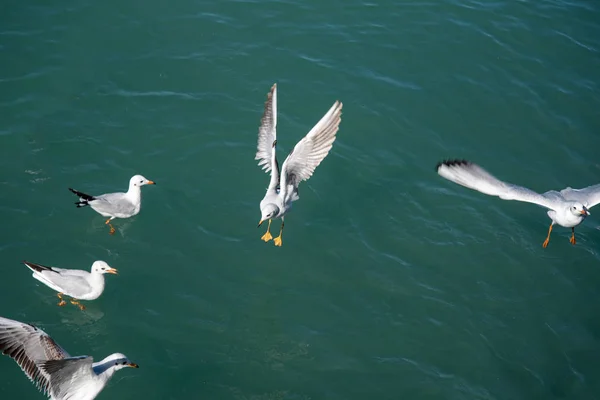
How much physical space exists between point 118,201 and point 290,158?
3.69 meters

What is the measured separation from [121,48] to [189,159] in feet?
14.4

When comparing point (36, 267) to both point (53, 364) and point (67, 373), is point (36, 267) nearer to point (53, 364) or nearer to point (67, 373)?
point (67, 373)

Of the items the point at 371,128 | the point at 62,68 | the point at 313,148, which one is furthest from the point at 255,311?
the point at 62,68

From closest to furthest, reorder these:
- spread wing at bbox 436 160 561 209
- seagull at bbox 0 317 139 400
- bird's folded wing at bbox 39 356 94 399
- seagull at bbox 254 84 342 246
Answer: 1. bird's folded wing at bbox 39 356 94 399
2. seagull at bbox 0 317 139 400
3. spread wing at bbox 436 160 561 209
4. seagull at bbox 254 84 342 246

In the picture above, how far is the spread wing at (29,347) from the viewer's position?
34.9ft

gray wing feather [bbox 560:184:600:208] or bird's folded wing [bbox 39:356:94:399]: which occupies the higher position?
gray wing feather [bbox 560:184:600:208]

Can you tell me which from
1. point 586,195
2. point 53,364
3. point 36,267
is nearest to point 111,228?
point 36,267

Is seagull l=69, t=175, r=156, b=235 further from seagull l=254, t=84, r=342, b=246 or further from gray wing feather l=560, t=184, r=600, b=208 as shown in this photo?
gray wing feather l=560, t=184, r=600, b=208

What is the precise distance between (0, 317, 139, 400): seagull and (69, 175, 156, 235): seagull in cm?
382

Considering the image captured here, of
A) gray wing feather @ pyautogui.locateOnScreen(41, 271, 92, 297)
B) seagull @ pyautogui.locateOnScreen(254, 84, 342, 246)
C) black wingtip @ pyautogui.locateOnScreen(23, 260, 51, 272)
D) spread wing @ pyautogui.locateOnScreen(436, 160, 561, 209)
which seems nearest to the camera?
black wingtip @ pyautogui.locateOnScreen(23, 260, 51, 272)

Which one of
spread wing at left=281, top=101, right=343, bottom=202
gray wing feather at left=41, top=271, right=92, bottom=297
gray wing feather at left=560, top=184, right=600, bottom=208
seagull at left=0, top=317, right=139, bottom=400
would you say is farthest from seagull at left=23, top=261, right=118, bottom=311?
gray wing feather at left=560, top=184, right=600, bottom=208

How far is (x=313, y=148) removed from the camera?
1402 centimetres

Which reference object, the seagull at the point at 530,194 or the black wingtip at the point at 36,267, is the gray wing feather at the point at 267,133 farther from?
the black wingtip at the point at 36,267

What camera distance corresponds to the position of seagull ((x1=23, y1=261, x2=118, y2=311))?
1263cm
